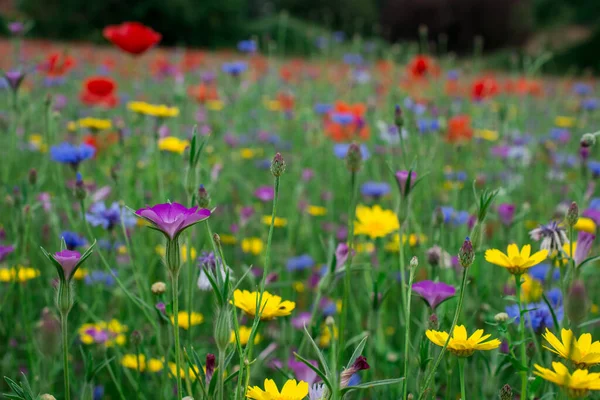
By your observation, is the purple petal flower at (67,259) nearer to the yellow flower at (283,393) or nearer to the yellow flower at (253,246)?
the yellow flower at (283,393)

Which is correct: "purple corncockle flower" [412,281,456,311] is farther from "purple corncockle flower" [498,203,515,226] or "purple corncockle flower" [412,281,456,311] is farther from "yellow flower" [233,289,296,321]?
"purple corncockle flower" [498,203,515,226]

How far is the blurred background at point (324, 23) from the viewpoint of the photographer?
1020 cm

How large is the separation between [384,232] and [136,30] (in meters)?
0.82

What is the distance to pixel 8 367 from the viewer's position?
96cm

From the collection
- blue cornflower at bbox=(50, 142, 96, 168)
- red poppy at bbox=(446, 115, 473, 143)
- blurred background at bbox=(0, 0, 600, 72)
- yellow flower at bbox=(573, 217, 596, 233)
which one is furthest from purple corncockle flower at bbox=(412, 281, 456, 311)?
blurred background at bbox=(0, 0, 600, 72)

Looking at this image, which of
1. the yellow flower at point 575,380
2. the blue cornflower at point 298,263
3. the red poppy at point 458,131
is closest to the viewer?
the yellow flower at point 575,380

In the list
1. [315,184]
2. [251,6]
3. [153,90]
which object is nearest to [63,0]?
[251,6]

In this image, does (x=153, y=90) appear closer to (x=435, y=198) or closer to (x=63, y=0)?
(x=435, y=198)

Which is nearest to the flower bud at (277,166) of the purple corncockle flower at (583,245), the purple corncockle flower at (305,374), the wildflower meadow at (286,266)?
the wildflower meadow at (286,266)

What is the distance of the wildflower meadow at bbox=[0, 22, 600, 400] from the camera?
0.56 metres

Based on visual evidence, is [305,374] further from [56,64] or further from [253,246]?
[56,64]

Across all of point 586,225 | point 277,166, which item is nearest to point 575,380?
point 277,166

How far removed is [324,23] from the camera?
12273mm

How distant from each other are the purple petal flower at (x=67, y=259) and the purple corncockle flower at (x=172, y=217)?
7 centimetres
